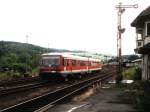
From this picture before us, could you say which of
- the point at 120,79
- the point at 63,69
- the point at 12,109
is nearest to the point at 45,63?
A: the point at 63,69

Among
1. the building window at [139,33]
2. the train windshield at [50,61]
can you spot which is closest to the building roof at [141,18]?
the building window at [139,33]

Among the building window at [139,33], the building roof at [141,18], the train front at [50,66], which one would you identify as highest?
the building roof at [141,18]

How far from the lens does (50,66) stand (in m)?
37.1

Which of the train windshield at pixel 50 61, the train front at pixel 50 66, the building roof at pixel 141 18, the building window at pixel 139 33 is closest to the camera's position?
the building roof at pixel 141 18

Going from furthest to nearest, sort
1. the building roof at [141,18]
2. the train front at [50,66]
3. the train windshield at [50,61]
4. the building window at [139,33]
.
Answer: the building window at [139,33] → the train windshield at [50,61] → the train front at [50,66] → the building roof at [141,18]

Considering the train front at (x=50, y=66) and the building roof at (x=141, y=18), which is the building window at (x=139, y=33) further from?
the train front at (x=50, y=66)

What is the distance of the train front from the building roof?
7339 mm

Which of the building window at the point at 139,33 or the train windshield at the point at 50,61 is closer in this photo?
the train windshield at the point at 50,61

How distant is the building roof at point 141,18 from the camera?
33.8 metres

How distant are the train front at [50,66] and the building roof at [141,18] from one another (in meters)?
7.34

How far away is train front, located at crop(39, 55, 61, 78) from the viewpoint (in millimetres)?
36769

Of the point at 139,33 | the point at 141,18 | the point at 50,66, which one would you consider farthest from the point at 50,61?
the point at 139,33

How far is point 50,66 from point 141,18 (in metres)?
8.73

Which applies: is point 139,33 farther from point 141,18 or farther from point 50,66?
point 50,66
